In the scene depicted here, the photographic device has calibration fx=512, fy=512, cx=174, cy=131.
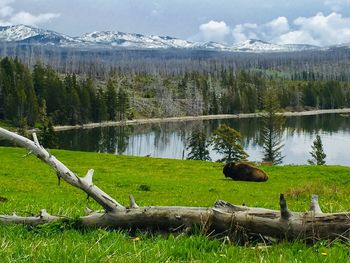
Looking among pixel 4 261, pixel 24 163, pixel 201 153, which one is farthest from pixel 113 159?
pixel 4 261

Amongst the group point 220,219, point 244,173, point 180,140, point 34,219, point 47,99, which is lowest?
point 180,140

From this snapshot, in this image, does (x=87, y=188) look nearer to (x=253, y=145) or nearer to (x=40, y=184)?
(x=40, y=184)

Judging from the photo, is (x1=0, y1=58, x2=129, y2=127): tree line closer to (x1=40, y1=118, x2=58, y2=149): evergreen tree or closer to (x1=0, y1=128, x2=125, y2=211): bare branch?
(x1=40, y1=118, x2=58, y2=149): evergreen tree

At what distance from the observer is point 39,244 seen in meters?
6.39

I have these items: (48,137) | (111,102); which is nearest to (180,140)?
(111,102)

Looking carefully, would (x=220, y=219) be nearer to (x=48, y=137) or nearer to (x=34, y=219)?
(x=34, y=219)

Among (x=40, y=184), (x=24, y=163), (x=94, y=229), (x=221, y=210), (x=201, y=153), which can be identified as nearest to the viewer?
(x=221, y=210)

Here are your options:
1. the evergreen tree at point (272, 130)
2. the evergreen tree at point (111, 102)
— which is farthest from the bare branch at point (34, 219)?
the evergreen tree at point (111, 102)

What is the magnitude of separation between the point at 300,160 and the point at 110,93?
345 feet

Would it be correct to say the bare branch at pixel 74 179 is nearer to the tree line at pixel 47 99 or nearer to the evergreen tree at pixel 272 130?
the evergreen tree at pixel 272 130

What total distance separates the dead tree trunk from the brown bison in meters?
32.1

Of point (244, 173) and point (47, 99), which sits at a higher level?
point (244, 173)

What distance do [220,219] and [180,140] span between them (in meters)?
141

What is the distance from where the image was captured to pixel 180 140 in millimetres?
148500
